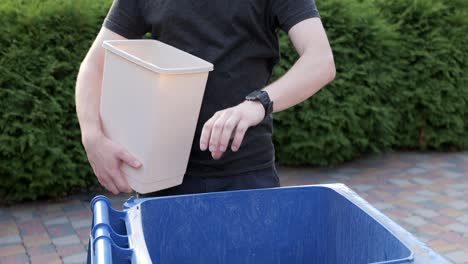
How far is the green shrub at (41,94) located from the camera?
4738 millimetres

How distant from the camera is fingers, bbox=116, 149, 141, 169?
160cm

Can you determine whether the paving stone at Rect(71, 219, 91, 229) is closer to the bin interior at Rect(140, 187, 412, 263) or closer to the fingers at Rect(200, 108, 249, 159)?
the bin interior at Rect(140, 187, 412, 263)

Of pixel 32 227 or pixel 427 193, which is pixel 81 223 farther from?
pixel 427 193

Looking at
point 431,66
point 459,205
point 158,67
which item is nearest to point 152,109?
point 158,67

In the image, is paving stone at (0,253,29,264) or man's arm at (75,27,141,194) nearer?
man's arm at (75,27,141,194)

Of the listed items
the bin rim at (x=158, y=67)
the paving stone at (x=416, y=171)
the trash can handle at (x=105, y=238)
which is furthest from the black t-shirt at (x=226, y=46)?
the paving stone at (x=416, y=171)

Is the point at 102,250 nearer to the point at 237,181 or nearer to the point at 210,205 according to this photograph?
the point at 210,205

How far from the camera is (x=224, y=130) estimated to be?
4.49 feet

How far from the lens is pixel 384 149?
6.56 meters

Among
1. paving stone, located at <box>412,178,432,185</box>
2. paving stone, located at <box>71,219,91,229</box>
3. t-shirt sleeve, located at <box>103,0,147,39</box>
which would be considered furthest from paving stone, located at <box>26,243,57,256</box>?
paving stone, located at <box>412,178,432,185</box>

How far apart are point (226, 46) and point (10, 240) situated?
3159 millimetres

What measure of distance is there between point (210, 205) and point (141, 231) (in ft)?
0.76

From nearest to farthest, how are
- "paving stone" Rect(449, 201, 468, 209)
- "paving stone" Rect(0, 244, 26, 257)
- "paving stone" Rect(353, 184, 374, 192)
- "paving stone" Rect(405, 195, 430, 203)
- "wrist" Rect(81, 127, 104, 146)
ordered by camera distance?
"wrist" Rect(81, 127, 104, 146)
"paving stone" Rect(0, 244, 26, 257)
"paving stone" Rect(449, 201, 468, 209)
"paving stone" Rect(405, 195, 430, 203)
"paving stone" Rect(353, 184, 374, 192)

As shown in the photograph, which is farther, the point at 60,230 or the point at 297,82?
the point at 60,230
